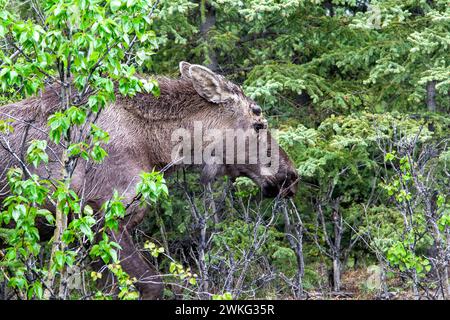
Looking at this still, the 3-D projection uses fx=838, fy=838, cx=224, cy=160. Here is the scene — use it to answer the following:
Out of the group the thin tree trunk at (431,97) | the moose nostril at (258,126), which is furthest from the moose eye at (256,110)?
the thin tree trunk at (431,97)

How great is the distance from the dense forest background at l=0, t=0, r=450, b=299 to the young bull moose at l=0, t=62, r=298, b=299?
45 cm

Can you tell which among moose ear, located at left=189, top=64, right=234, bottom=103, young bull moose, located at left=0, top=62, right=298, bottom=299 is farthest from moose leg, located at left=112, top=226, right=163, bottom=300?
moose ear, located at left=189, top=64, right=234, bottom=103

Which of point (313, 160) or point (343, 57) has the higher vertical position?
point (343, 57)

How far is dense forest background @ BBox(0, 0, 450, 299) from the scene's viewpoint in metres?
8.95

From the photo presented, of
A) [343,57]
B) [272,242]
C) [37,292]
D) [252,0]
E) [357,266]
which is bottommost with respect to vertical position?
[357,266]

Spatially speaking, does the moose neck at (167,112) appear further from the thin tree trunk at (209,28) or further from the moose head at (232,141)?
the thin tree trunk at (209,28)

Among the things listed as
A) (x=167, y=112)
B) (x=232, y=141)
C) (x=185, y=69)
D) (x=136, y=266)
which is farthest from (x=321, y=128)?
(x=136, y=266)

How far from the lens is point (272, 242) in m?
9.75

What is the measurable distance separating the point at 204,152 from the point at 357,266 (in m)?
3.50

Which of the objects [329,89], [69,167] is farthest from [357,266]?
[69,167]

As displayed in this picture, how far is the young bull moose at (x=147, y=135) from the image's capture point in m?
7.82

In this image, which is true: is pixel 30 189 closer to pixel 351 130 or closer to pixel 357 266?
pixel 351 130

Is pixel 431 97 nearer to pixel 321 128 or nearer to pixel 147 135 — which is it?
pixel 321 128
